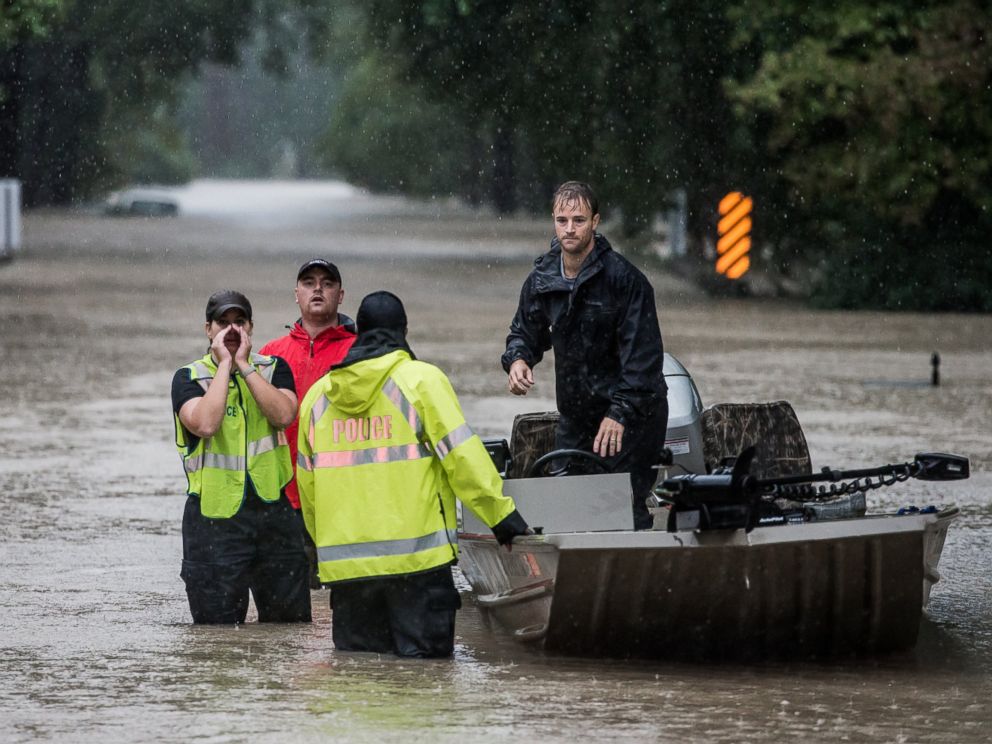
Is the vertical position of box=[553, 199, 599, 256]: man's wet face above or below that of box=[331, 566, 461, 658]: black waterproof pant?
above

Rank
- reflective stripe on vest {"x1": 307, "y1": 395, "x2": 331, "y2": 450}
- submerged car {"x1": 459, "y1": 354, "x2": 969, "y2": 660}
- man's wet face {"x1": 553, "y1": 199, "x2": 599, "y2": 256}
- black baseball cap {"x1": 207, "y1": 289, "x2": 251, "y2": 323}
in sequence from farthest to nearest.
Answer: black baseball cap {"x1": 207, "y1": 289, "x2": 251, "y2": 323}, man's wet face {"x1": 553, "y1": 199, "x2": 599, "y2": 256}, reflective stripe on vest {"x1": 307, "y1": 395, "x2": 331, "y2": 450}, submerged car {"x1": 459, "y1": 354, "x2": 969, "y2": 660}

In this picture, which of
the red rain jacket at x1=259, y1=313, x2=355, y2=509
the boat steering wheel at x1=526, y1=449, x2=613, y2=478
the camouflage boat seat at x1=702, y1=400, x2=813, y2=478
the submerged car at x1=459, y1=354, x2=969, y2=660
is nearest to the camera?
the submerged car at x1=459, y1=354, x2=969, y2=660

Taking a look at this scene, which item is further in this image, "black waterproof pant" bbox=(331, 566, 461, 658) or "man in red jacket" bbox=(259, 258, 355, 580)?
"man in red jacket" bbox=(259, 258, 355, 580)

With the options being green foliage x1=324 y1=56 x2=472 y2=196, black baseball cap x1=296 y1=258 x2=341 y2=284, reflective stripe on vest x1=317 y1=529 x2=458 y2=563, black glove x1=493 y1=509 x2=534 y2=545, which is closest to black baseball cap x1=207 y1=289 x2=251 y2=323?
black baseball cap x1=296 y1=258 x2=341 y2=284

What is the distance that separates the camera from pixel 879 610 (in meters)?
7.61

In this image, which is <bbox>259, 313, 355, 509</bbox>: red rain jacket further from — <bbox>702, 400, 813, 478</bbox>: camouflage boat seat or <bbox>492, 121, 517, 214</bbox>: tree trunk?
<bbox>492, 121, 517, 214</bbox>: tree trunk

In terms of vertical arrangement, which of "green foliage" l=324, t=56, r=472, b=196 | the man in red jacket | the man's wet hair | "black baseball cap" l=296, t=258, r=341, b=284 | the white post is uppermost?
"green foliage" l=324, t=56, r=472, b=196

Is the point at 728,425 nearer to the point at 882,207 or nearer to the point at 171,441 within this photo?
the point at 171,441

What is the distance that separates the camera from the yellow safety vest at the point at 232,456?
7852 mm

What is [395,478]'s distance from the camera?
7.12m

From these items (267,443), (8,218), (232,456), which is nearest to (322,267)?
(267,443)

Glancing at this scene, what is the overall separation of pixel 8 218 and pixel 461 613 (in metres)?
37.7

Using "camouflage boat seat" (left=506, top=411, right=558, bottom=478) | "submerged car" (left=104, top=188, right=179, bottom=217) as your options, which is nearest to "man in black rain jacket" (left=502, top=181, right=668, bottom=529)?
"camouflage boat seat" (left=506, top=411, right=558, bottom=478)

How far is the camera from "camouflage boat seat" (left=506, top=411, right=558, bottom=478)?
952cm
